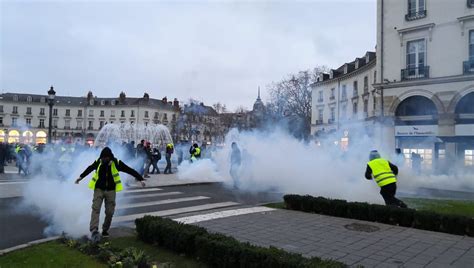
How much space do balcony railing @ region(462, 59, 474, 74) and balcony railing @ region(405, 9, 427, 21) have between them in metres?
4.32

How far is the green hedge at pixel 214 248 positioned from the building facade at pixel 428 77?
21914mm

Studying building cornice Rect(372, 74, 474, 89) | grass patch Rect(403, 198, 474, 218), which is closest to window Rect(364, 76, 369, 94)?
building cornice Rect(372, 74, 474, 89)

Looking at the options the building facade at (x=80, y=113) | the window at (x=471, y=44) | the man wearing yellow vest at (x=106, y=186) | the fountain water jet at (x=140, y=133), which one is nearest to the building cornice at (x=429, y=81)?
the window at (x=471, y=44)

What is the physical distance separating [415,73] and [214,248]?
2422 centimetres

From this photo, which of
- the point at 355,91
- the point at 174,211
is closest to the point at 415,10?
the point at 355,91

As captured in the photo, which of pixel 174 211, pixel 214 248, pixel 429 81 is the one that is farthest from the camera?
pixel 429 81

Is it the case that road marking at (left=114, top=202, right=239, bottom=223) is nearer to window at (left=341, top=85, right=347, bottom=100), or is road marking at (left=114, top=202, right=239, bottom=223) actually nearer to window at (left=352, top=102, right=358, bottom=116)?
window at (left=352, top=102, right=358, bottom=116)

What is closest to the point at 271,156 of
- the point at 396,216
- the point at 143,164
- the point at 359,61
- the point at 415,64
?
the point at 143,164

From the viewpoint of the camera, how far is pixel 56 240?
6.47m

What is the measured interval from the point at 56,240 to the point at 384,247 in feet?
18.9

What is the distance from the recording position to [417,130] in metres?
25.0

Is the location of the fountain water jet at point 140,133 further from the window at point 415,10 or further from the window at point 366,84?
the window at point 415,10

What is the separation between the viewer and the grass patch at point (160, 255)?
5375 mm

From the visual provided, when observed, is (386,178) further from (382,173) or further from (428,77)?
(428,77)
